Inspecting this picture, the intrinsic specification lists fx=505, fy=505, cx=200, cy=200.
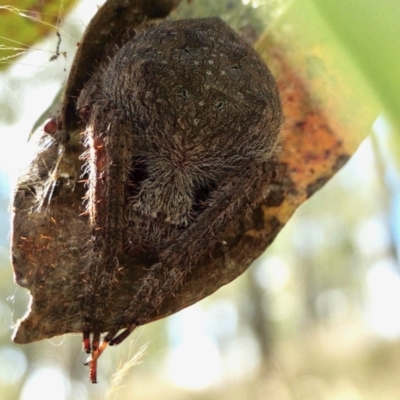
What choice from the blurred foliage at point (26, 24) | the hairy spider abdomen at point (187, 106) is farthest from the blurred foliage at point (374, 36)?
the blurred foliage at point (26, 24)

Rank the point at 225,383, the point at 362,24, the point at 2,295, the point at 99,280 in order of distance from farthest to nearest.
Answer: the point at 225,383
the point at 2,295
the point at 99,280
the point at 362,24

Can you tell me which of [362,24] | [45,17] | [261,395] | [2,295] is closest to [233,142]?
[45,17]

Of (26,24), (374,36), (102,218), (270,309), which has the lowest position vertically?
(270,309)

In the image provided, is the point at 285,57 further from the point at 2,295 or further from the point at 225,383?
the point at 225,383

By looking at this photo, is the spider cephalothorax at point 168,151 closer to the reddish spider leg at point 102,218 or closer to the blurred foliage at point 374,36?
the reddish spider leg at point 102,218

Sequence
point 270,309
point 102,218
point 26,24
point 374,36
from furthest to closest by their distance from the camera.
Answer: point 270,309 < point 26,24 < point 102,218 < point 374,36

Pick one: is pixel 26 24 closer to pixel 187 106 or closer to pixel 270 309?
pixel 187 106

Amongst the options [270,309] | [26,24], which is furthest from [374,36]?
[270,309]
